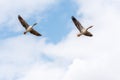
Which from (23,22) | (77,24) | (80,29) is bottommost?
(80,29)

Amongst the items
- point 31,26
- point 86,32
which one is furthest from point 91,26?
point 31,26

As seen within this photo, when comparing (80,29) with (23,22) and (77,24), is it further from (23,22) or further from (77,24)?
(23,22)

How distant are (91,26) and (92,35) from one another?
2.04m

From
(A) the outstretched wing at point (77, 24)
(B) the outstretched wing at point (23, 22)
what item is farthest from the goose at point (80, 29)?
(B) the outstretched wing at point (23, 22)

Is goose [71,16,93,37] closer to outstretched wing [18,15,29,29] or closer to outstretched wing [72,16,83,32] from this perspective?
outstretched wing [72,16,83,32]

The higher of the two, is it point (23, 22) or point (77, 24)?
point (23, 22)

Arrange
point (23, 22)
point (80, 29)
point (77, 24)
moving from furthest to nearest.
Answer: point (23, 22), point (80, 29), point (77, 24)

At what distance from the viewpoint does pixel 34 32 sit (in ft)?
386

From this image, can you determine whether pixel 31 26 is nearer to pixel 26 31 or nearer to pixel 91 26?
pixel 26 31

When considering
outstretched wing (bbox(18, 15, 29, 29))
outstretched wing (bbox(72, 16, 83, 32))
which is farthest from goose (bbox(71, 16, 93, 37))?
outstretched wing (bbox(18, 15, 29, 29))

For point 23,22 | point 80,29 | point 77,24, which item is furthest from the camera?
point 23,22

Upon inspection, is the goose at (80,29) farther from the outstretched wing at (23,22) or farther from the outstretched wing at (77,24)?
the outstretched wing at (23,22)

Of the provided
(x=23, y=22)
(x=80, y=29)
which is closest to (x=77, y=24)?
(x=80, y=29)

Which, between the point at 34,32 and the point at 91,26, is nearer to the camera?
the point at 91,26
